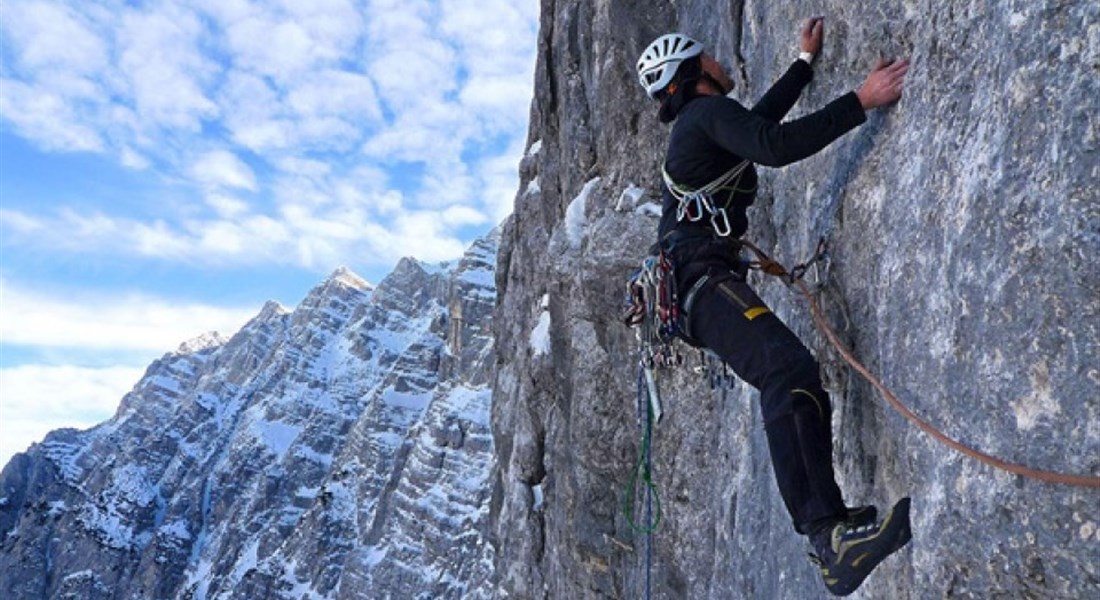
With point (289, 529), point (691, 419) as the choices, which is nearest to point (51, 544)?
point (289, 529)

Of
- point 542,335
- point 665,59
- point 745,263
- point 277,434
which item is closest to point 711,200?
point 745,263

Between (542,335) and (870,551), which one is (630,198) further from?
(870,551)

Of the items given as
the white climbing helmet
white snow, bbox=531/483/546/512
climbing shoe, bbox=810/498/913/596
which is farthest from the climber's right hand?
white snow, bbox=531/483/546/512

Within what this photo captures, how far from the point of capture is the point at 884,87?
527 cm

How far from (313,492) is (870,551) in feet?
575

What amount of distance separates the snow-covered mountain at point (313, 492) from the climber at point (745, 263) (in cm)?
9753

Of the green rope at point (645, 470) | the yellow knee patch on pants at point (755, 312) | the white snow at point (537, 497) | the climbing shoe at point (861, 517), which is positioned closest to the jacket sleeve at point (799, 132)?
the yellow knee patch on pants at point (755, 312)

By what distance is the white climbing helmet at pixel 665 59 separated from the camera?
6648 mm

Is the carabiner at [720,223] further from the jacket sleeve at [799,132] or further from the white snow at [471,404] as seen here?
the white snow at [471,404]

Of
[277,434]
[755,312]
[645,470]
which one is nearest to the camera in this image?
[755,312]

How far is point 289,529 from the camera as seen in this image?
16150 centimetres

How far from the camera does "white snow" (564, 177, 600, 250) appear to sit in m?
18.2

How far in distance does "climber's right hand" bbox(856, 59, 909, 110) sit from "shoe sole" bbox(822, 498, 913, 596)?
7.93ft

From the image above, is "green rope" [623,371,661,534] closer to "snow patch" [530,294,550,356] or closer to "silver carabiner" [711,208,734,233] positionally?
"silver carabiner" [711,208,734,233]
